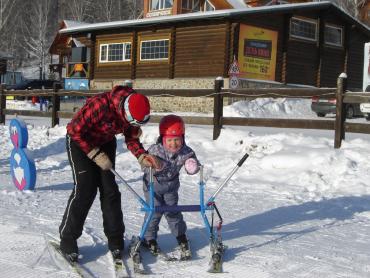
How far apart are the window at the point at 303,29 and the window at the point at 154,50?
220 inches

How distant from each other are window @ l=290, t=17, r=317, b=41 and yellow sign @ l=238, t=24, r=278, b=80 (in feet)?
4.21

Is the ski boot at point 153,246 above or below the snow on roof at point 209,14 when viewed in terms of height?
below

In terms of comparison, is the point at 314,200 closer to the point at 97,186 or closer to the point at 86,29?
the point at 97,186

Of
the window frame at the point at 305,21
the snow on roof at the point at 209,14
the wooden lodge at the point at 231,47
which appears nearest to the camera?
the snow on roof at the point at 209,14

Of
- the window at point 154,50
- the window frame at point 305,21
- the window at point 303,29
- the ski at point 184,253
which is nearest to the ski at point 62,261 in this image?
the ski at point 184,253

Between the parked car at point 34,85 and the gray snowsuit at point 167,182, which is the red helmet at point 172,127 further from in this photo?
the parked car at point 34,85

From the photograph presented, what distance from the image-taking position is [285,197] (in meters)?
6.92

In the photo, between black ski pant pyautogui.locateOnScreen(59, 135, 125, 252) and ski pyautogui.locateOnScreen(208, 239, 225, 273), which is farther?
black ski pant pyautogui.locateOnScreen(59, 135, 125, 252)

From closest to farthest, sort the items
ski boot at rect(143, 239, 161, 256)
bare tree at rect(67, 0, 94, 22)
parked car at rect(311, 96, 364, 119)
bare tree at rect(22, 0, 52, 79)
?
ski boot at rect(143, 239, 161, 256)
parked car at rect(311, 96, 364, 119)
bare tree at rect(22, 0, 52, 79)
bare tree at rect(67, 0, 94, 22)

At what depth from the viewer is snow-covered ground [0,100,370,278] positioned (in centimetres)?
406

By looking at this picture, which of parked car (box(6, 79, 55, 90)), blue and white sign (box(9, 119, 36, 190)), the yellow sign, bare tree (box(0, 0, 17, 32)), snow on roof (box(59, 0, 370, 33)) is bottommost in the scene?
blue and white sign (box(9, 119, 36, 190))

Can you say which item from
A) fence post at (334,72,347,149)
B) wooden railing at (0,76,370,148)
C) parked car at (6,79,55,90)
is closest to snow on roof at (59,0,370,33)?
parked car at (6,79,55,90)

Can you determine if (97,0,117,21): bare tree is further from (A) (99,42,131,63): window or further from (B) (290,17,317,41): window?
(B) (290,17,317,41): window

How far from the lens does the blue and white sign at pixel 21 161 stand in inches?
260
